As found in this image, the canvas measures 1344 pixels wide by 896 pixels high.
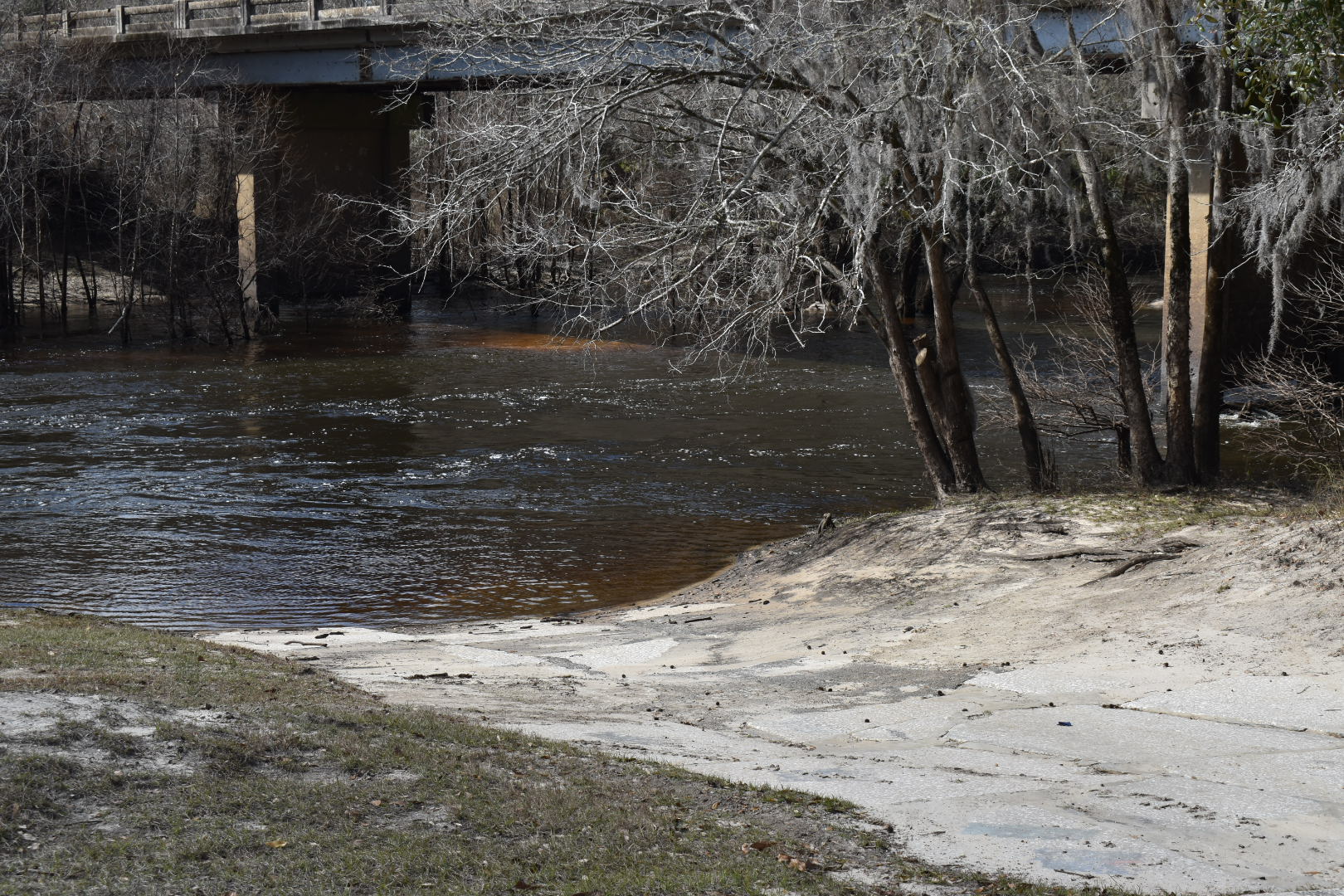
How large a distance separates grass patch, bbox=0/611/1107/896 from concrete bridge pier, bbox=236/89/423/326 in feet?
102

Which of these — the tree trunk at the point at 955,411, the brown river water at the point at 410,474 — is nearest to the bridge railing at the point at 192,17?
the brown river water at the point at 410,474

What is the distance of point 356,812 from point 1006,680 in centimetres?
464

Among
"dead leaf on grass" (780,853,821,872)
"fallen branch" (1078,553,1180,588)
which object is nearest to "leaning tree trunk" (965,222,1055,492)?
"fallen branch" (1078,553,1180,588)

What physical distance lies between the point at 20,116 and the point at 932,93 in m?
24.3

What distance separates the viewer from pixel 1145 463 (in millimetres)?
14391

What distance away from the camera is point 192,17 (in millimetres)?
34312

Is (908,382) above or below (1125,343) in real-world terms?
below

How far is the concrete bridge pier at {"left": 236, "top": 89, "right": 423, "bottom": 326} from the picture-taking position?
37125 millimetres

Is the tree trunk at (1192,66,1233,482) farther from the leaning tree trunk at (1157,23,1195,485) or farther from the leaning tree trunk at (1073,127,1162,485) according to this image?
the leaning tree trunk at (1073,127,1162,485)

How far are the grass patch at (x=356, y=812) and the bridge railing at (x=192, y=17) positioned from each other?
29280 millimetres

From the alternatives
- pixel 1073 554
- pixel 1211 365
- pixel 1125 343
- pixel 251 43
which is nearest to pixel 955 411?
pixel 1125 343

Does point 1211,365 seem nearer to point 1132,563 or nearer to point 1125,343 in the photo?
point 1125,343

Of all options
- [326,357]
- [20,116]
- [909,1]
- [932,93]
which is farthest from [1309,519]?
[20,116]

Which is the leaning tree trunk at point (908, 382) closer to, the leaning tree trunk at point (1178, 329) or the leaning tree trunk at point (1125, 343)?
the leaning tree trunk at point (1125, 343)
